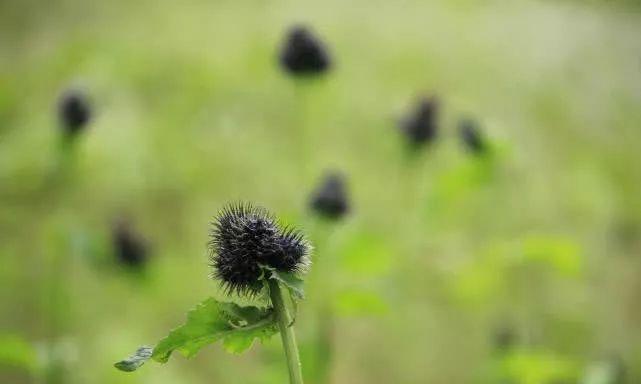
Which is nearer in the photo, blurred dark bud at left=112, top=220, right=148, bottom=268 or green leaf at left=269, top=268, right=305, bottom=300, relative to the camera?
green leaf at left=269, top=268, right=305, bottom=300

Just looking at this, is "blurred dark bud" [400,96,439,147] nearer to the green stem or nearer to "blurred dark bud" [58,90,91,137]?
"blurred dark bud" [58,90,91,137]

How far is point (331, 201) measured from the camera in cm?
100

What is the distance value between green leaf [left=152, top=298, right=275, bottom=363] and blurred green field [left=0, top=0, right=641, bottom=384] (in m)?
0.63

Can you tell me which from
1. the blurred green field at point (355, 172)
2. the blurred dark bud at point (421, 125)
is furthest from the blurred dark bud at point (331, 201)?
the blurred dark bud at point (421, 125)

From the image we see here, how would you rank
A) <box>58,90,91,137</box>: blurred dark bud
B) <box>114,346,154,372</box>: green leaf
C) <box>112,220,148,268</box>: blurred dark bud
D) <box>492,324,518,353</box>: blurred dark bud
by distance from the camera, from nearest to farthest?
<box>114,346,154,372</box>: green leaf
<box>58,90,91,137</box>: blurred dark bud
<box>112,220,148,268</box>: blurred dark bud
<box>492,324,518,353</box>: blurred dark bud

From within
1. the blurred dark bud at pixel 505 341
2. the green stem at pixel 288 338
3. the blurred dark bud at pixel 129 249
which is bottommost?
the green stem at pixel 288 338

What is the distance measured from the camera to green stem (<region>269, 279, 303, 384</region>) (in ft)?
1.45

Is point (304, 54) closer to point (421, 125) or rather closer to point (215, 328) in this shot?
point (421, 125)

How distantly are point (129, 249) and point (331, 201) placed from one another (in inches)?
13.1

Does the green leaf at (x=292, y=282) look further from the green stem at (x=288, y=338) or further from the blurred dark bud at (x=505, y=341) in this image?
the blurred dark bud at (x=505, y=341)

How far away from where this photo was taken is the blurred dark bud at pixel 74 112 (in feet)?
3.22

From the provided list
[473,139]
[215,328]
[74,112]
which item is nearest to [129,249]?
[74,112]

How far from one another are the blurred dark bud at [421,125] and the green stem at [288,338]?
754mm

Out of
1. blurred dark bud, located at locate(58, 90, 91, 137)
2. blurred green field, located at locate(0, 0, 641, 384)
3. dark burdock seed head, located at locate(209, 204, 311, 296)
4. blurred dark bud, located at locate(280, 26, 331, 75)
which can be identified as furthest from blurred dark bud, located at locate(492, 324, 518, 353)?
dark burdock seed head, located at locate(209, 204, 311, 296)
